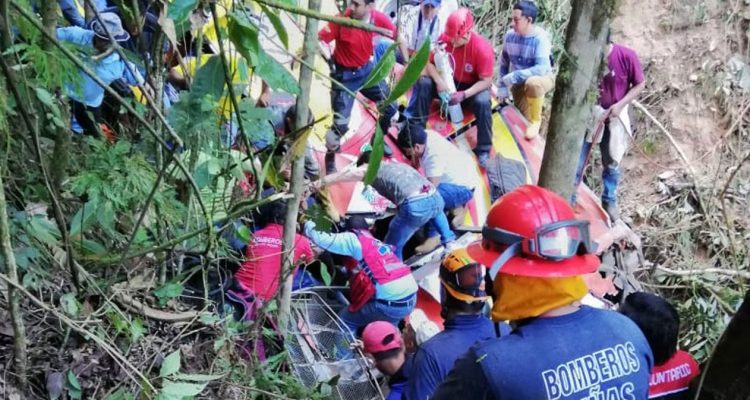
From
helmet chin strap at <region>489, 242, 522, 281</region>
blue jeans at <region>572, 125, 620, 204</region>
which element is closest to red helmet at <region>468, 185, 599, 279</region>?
helmet chin strap at <region>489, 242, 522, 281</region>

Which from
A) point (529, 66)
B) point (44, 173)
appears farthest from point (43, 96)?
point (529, 66)

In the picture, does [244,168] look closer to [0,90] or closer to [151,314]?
[151,314]

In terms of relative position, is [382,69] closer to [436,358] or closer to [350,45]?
[436,358]

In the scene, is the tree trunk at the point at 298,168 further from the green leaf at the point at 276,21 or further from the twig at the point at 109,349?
the green leaf at the point at 276,21

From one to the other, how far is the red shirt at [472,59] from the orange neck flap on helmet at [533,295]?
214 inches

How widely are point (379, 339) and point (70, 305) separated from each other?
6.60 ft

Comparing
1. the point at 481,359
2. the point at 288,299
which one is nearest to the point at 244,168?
the point at 288,299

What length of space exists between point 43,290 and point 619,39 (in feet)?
32.4

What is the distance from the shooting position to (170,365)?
264 cm

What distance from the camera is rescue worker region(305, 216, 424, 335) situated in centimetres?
534

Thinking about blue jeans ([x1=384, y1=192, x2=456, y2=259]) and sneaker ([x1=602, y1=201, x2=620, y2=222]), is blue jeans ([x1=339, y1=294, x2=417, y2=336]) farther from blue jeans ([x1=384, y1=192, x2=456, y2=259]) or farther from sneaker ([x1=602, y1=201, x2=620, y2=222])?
sneaker ([x1=602, y1=201, x2=620, y2=222])

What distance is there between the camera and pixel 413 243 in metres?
6.77

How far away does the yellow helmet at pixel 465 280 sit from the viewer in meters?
3.77

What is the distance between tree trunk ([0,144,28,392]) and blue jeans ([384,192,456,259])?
3946mm
